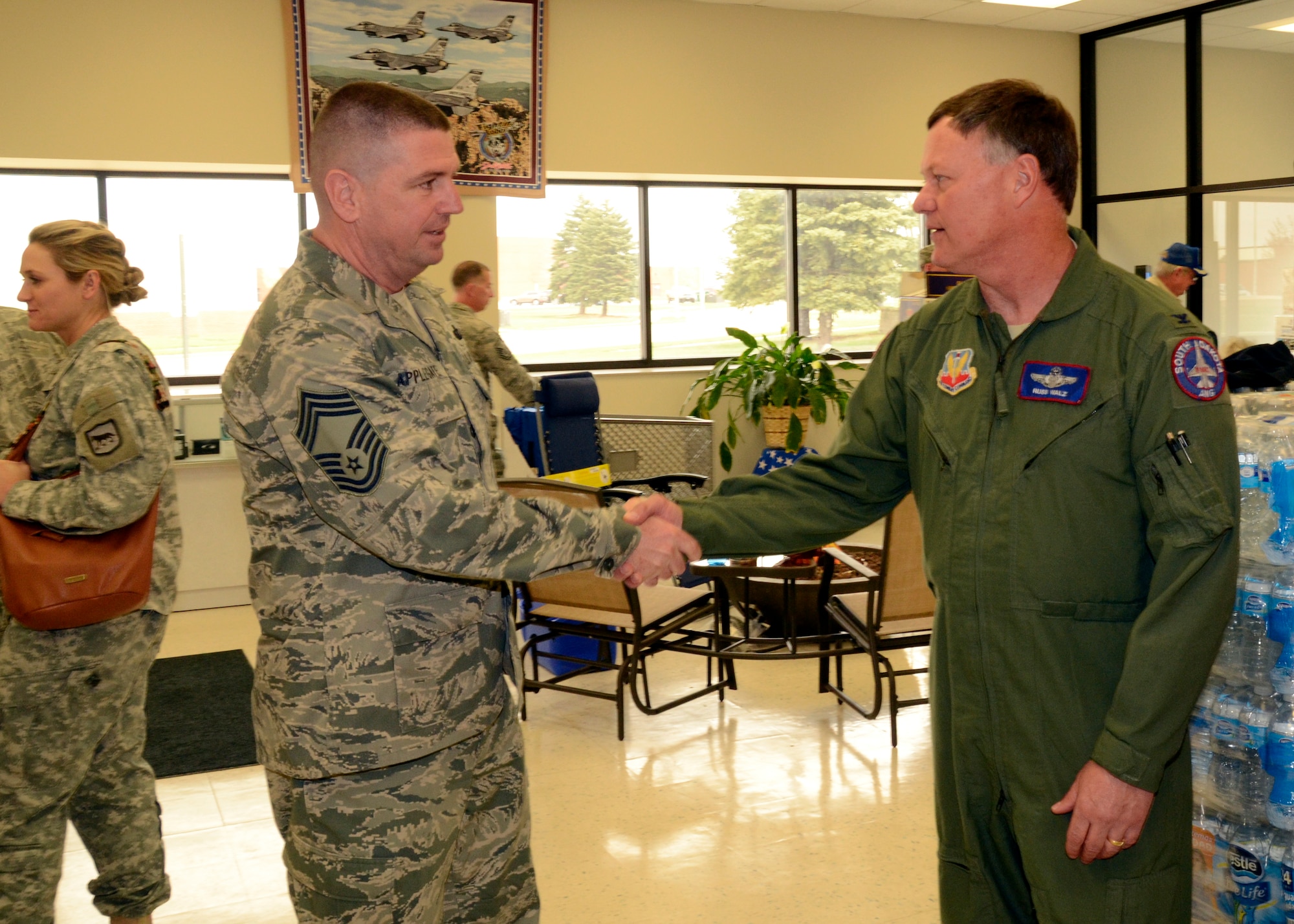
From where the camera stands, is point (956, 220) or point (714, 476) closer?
point (956, 220)

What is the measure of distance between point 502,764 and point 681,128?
6.21 metres

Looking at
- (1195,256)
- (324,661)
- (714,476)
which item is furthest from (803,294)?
(324,661)

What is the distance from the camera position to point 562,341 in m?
7.68

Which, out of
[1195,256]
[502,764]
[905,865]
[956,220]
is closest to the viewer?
[956,220]

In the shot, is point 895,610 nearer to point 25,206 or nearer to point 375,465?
point 375,465

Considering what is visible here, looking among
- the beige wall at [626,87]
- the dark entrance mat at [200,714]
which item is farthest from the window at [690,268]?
the dark entrance mat at [200,714]

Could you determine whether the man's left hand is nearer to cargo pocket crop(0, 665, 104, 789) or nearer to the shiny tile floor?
the shiny tile floor

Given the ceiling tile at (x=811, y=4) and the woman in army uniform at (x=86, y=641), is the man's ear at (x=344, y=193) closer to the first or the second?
the woman in army uniform at (x=86, y=641)

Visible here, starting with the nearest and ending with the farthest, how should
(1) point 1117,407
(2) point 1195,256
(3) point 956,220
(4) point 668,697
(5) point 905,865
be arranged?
1. (1) point 1117,407
2. (3) point 956,220
3. (5) point 905,865
4. (4) point 668,697
5. (2) point 1195,256

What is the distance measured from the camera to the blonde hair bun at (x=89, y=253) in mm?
2426

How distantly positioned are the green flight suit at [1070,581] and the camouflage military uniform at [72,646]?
1618mm

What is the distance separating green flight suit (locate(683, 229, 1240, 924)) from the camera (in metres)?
1.50

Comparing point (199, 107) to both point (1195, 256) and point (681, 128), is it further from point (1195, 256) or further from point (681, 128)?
point (1195, 256)

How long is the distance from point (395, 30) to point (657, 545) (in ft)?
17.9
